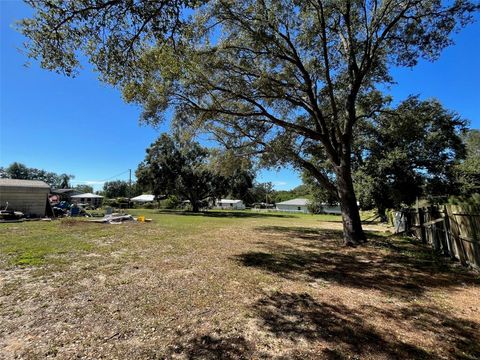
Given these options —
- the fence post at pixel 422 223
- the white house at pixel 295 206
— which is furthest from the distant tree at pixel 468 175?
the white house at pixel 295 206

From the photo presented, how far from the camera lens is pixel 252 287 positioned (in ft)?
16.3

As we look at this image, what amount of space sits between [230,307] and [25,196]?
20.1 metres

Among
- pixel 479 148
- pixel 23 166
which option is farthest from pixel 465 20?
pixel 23 166

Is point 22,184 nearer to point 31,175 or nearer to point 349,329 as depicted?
point 349,329

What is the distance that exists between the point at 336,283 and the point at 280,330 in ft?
8.16

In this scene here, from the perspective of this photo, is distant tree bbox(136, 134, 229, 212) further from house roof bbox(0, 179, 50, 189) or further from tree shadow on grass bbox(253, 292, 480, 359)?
tree shadow on grass bbox(253, 292, 480, 359)

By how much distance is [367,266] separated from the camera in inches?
273

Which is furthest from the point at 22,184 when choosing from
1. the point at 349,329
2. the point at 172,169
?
the point at 349,329

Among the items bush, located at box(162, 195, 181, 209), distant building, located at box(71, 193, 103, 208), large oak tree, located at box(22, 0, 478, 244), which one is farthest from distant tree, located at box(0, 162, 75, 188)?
large oak tree, located at box(22, 0, 478, 244)

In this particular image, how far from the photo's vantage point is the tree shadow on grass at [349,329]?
2.85m

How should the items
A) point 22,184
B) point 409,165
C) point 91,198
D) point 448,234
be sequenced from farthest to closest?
point 91,198, point 409,165, point 22,184, point 448,234

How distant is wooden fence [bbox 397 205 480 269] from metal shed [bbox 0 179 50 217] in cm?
2223

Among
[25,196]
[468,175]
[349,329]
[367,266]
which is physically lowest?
[367,266]

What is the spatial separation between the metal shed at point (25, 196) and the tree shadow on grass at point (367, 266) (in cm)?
1727
